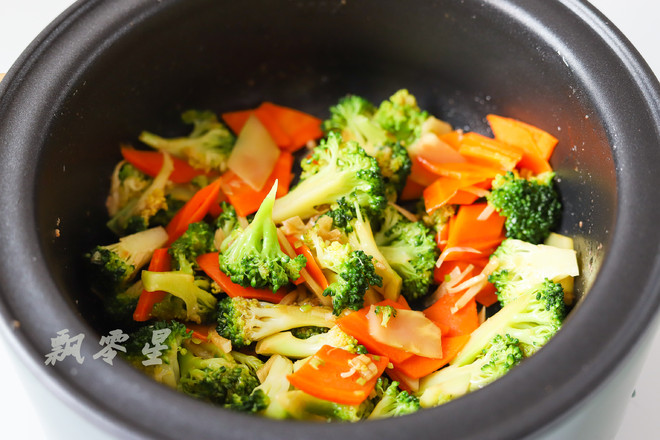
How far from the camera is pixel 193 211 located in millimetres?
2299

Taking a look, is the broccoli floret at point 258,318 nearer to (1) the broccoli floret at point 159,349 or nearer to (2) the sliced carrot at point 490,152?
(1) the broccoli floret at point 159,349

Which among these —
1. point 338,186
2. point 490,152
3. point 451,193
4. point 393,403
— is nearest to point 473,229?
point 451,193

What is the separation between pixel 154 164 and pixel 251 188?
33cm

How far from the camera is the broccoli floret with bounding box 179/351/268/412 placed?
1.85 m

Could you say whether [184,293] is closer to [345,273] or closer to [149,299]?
[149,299]

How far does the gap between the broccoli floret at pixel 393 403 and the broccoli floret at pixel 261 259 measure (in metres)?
0.40

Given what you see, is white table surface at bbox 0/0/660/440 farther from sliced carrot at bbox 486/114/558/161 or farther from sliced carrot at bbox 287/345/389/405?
sliced carrot at bbox 287/345/389/405

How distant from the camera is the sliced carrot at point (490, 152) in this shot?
231 cm

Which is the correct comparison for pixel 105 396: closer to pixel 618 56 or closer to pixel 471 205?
pixel 471 205

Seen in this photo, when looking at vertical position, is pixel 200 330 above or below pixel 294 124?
below

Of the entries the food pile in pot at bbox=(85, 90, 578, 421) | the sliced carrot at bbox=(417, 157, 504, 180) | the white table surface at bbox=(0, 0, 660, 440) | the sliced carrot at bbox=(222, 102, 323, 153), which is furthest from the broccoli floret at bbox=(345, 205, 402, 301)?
the white table surface at bbox=(0, 0, 660, 440)

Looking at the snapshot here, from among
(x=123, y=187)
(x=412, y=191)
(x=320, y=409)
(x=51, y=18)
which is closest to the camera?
(x=320, y=409)

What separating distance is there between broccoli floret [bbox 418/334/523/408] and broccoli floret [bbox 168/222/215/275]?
73cm

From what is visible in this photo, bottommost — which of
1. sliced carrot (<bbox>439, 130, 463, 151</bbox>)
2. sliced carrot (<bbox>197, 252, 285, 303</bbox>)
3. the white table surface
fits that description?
sliced carrot (<bbox>197, 252, 285, 303</bbox>)
